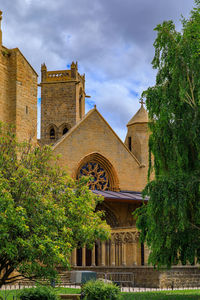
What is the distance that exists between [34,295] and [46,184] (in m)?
3.31

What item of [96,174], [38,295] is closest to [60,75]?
[96,174]

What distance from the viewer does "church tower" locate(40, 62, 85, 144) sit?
48188 mm

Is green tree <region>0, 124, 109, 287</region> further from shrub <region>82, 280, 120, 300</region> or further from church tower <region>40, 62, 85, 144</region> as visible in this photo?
church tower <region>40, 62, 85, 144</region>

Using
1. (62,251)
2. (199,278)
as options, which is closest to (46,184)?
(62,251)

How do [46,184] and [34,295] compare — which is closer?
[34,295]

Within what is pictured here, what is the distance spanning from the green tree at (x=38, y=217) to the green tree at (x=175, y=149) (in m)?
1.88

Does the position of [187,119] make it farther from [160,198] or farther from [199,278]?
[199,278]

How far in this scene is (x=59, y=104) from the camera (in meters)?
48.8

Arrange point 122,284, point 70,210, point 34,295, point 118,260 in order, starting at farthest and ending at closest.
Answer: point 118,260, point 122,284, point 70,210, point 34,295

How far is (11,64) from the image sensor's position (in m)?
28.7

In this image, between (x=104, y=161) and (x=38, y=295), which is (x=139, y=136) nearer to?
(x=104, y=161)

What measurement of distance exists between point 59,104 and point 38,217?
35.4 metres

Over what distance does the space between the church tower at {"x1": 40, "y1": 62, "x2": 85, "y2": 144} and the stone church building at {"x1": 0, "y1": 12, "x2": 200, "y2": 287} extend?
11.3 metres

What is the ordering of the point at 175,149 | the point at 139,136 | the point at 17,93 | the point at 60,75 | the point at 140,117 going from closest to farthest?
the point at 175,149 → the point at 17,93 → the point at 139,136 → the point at 140,117 → the point at 60,75
